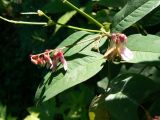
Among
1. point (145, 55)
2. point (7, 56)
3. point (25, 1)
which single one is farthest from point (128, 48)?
point (7, 56)

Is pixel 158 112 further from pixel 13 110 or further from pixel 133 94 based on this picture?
pixel 13 110

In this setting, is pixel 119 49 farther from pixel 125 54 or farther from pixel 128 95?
pixel 128 95

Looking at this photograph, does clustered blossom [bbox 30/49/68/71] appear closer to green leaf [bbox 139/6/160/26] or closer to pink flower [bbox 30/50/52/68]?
pink flower [bbox 30/50/52/68]

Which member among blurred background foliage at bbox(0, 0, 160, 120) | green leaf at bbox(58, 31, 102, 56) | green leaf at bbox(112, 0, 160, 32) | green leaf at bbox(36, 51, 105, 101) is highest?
green leaf at bbox(112, 0, 160, 32)

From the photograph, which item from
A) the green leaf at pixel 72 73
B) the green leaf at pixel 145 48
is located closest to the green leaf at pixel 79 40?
the green leaf at pixel 72 73

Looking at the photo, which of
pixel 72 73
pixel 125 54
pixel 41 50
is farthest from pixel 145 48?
pixel 41 50

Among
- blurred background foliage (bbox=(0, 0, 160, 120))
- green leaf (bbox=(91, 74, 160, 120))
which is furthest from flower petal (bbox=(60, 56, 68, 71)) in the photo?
blurred background foliage (bbox=(0, 0, 160, 120))

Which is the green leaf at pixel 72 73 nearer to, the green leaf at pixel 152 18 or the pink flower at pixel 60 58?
the pink flower at pixel 60 58
